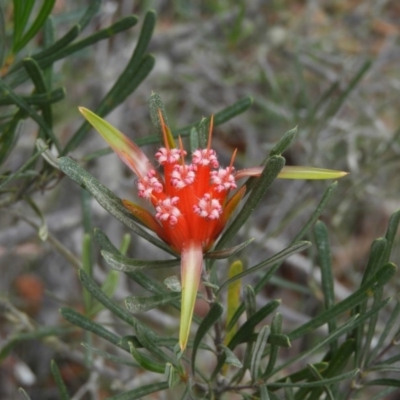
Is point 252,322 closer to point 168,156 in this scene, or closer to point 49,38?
point 168,156

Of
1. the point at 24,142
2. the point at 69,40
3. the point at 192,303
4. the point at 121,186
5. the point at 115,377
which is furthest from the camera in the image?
the point at 24,142

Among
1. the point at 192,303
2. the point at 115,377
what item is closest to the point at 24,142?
the point at 115,377

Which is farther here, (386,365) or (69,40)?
(69,40)

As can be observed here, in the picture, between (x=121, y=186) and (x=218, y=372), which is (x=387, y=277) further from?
(x=121, y=186)

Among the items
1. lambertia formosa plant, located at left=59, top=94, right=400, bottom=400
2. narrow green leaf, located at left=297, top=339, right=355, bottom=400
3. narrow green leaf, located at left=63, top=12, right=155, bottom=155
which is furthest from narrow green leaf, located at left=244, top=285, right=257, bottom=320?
narrow green leaf, located at left=63, top=12, right=155, bottom=155

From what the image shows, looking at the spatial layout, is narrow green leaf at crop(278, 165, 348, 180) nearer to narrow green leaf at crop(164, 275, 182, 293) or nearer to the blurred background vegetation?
narrow green leaf at crop(164, 275, 182, 293)

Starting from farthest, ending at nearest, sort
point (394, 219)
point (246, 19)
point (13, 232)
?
point (246, 19)
point (13, 232)
point (394, 219)
